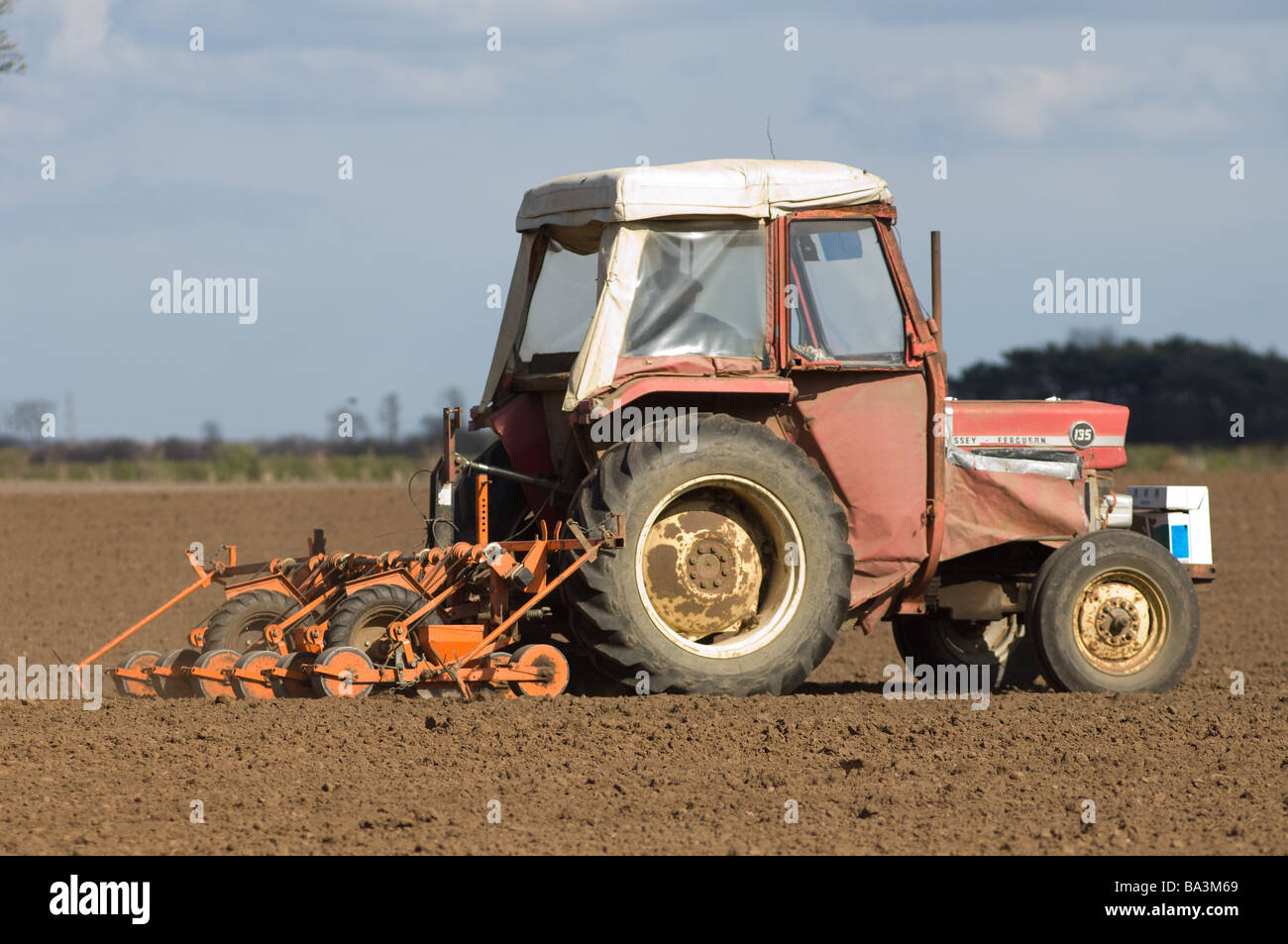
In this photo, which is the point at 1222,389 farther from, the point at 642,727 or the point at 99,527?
the point at 642,727

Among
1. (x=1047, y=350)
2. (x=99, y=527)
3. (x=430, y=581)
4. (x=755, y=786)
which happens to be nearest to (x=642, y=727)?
(x=755, y=786)

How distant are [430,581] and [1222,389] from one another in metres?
48.1

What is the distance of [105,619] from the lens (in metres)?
15.2

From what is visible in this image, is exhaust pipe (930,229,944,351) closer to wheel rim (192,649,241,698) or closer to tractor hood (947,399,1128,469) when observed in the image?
tractor hood (947,399,1128,469)

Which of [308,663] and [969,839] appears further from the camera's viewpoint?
[308,663]

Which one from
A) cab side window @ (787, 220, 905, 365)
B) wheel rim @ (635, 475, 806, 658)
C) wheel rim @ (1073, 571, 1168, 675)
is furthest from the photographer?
wheel rim @ (1073, 571, 1168, 675)

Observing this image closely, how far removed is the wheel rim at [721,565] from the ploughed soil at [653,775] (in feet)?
1.47

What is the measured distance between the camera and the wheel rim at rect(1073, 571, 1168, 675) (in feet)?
27.6

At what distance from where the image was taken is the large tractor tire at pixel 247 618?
27.3ft

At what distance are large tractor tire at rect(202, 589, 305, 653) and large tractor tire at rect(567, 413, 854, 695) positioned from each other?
181cm
